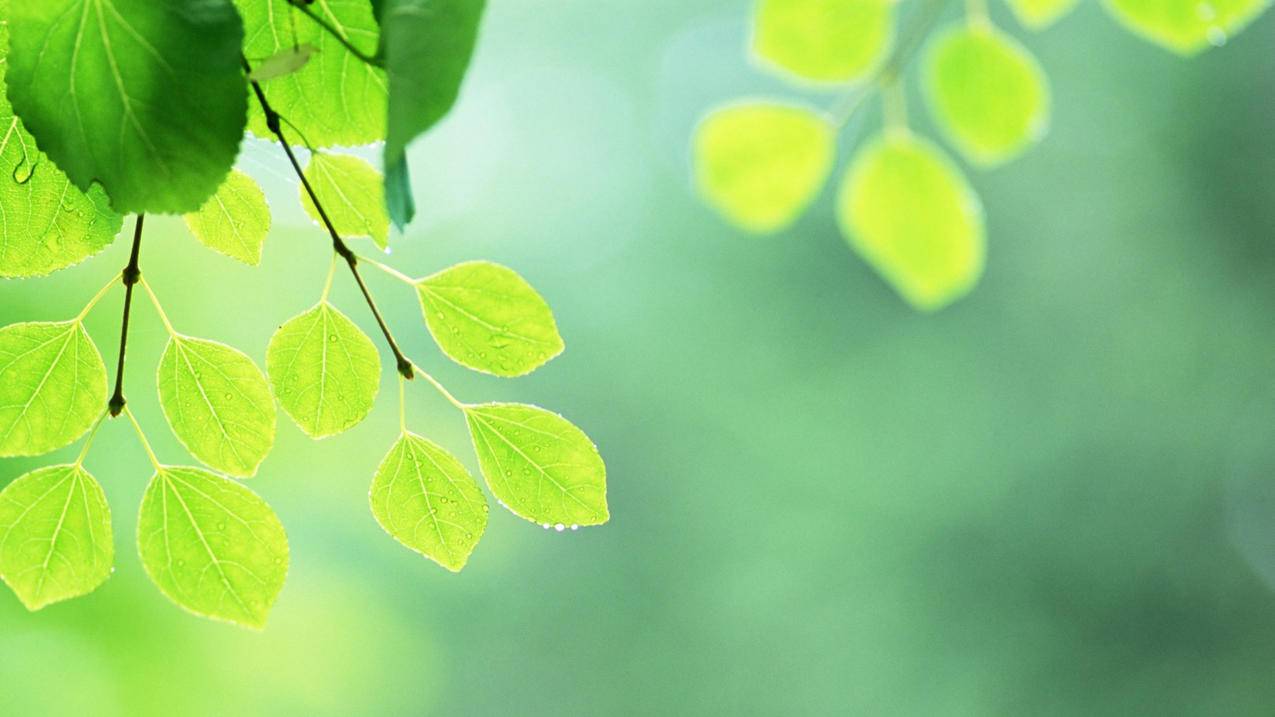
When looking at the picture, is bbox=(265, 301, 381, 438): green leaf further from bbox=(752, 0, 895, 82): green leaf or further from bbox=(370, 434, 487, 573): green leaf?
bbox=(752, 0, 895, 82): green leaf

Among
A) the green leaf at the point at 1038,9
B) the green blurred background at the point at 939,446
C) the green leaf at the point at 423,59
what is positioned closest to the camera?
the green leaf at the point at 423,59

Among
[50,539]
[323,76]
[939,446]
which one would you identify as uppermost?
[323,76]

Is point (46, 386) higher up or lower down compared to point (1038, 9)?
lower down

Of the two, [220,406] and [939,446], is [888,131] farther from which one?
[939,446]

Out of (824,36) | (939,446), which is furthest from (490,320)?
(939,446)

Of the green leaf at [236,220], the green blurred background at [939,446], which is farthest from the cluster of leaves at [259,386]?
the green blurred background at [939,446]

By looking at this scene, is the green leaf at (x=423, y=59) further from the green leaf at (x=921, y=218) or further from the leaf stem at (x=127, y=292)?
the green leaf at (x=921, y=218)
